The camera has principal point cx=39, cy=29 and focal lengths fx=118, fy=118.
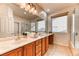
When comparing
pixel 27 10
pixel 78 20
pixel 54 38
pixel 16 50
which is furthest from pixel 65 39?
pixel 16 50

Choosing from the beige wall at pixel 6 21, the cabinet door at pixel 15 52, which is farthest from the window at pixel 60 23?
the cabinet door at pixel 15 52

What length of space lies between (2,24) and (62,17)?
360 centimetres

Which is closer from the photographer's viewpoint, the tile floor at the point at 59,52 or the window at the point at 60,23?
the tile floor at the point at 59,52

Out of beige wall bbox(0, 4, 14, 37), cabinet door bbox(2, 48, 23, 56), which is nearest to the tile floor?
beige wall bbox(0, 4, 14, 37)

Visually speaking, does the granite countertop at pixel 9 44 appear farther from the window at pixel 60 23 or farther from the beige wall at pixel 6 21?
the window at pixel 60 23

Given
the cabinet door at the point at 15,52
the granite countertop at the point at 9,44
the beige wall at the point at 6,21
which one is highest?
the beige wall at the point at 6,21

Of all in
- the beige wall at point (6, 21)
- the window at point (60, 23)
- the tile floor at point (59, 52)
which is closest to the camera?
the beige wall at point (6, 21)

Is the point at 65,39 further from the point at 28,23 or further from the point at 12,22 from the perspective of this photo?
the point at 12,22

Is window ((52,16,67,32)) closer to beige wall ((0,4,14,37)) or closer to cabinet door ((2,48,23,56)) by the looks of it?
beige wall ((0,4,14,37))

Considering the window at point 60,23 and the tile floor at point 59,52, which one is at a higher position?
the window at point 60,23

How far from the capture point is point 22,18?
9.93 feet

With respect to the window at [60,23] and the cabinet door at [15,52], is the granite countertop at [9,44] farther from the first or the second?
the window at [60,23]

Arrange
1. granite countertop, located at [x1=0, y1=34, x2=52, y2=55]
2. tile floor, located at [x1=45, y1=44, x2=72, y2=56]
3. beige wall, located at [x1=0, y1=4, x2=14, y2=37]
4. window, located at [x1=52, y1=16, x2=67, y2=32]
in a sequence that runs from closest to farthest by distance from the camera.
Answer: granite countertop, located at [x1=0, y1=34, x2=52, y2=55], beige wall, located at [x1=0, y1=4, x2=14, y2=37], tile floor, located at [x1=45, y1=44, x2=72, y2=56], window, located at [x1=52, y1=16, x2=67, y2=32]

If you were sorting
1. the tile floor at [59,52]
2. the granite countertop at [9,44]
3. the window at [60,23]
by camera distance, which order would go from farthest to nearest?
the window at [60,23], the tile floor at [59,52], the granite countertop at [9,44]
